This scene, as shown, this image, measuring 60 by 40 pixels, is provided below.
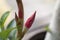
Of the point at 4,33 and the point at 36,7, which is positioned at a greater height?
the point at 4,33

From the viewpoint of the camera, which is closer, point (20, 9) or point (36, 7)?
point (20, 9)

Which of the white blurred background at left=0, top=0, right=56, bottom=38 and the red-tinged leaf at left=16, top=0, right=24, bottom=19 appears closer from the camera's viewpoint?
the red-tinged leaf at left=16, top=0, right=24, bottom=19

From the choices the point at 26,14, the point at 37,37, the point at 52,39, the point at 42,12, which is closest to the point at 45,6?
the point at 42,12

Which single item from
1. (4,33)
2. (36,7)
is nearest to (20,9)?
(4,33)

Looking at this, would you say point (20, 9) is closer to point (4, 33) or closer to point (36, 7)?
point (4, 33)

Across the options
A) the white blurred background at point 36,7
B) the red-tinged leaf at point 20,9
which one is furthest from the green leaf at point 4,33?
the white blurred background at point 36,7

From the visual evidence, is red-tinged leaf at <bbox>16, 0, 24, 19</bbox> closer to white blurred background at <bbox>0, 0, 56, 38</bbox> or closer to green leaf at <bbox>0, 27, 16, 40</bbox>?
green leaf at <bbox>0, 27, 16, 40</bbox>

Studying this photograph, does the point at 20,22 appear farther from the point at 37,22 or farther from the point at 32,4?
the point at 32,4

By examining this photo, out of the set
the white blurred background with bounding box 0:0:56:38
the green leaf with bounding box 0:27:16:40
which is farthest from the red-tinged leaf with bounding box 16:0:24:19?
the white blurred background with bounding box 0:0:56:38

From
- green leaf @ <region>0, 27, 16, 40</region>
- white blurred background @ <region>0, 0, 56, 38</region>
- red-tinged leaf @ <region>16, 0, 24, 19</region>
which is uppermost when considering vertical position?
red-tinged leaf @ <region>16, 0, 24, 19</region>

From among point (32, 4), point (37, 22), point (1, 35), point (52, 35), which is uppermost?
point (1, 35)

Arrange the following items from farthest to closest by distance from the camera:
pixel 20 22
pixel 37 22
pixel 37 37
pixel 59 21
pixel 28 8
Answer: pixel 28 8 → pixel 37 22 → pixel 37 37 → pixel 59 21 → pixel 20 22
